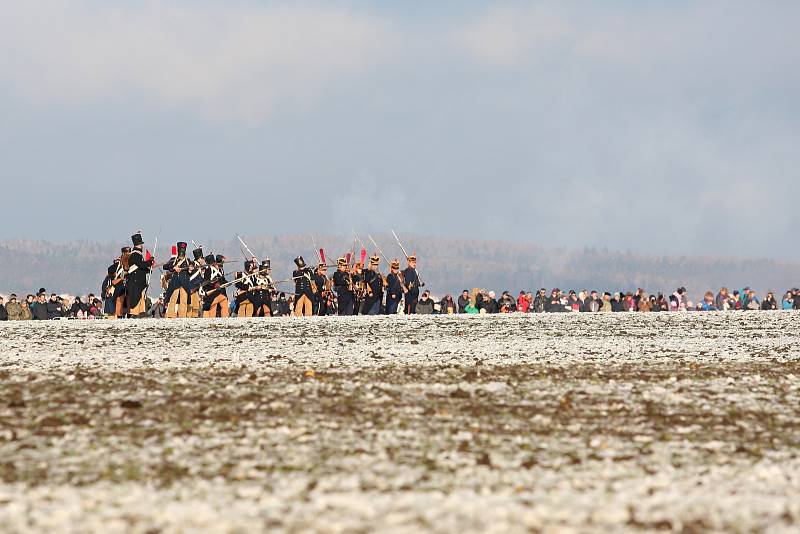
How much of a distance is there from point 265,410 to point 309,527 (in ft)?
17.6

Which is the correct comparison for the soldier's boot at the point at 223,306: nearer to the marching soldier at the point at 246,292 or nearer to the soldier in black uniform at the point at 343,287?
the marching soldier at the point at 246,292

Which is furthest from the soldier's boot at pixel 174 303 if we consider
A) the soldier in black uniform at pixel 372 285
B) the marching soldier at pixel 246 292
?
the soldier in black uniform at pixel 372 285

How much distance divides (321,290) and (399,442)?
35082 millimetres

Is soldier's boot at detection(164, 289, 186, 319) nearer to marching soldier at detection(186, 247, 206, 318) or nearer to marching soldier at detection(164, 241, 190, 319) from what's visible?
marching soldier at detection(164, 241, 190, 319)

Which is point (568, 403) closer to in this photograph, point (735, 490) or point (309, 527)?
point (735, 490)

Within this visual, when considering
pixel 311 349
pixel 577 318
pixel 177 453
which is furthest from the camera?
pixel 577 318

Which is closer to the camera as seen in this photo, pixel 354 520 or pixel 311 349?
pixel 354 520

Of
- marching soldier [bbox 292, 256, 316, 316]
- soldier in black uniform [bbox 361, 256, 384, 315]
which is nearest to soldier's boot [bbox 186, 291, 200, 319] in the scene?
marching soldier [bbox 292, 256, 316, 316]

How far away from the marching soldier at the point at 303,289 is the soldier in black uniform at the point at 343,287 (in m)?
0.93

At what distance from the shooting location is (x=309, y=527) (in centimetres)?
862

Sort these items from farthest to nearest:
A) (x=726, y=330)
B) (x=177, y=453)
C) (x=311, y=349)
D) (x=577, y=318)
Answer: (x=577, y=318) → (x=726, y=330) → (x=311, y=349) → (x=177, y=453)

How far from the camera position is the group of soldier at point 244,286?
1575 inches

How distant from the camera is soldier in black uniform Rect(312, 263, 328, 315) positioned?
46594 millimetres

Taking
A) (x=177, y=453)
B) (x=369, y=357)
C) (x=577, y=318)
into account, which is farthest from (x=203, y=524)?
(x=577, y=318)
